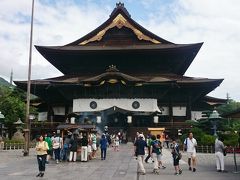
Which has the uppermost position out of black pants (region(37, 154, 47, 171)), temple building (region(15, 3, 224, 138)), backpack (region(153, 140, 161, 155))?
temple building (region(15, 3, 224, 138))

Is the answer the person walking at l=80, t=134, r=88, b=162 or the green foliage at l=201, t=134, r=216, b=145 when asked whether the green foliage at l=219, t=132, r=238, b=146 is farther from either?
the person walking at l=80, t=134, r=88, b=162

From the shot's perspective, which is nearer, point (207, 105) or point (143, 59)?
point (143, 59)

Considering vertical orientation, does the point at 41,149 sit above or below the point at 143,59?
below

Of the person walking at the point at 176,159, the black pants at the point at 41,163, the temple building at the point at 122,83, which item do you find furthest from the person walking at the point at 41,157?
the temple building at the point at 122,83

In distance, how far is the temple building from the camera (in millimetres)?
42062

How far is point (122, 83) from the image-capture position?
42219 millimetres

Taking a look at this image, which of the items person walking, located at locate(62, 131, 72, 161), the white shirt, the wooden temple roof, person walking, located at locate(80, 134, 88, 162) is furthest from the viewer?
the wooden temple roof

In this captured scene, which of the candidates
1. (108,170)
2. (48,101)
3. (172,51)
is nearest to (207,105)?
(172,51)

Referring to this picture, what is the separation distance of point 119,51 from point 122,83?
4.93 metres

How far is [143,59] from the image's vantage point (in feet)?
154

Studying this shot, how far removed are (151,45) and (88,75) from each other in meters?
9.09

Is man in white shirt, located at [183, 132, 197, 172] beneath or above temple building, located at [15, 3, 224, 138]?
beneath

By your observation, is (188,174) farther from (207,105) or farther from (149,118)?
(207,105)

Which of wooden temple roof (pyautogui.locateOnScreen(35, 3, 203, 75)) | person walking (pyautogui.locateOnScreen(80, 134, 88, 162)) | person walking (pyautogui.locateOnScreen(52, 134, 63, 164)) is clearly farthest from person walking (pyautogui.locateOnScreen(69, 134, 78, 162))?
wooden temple roof (pyautogui.locateOnScreen(35, 3, 203, 75))
